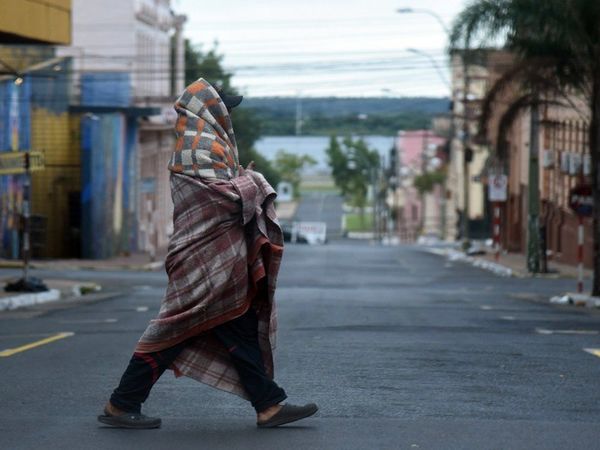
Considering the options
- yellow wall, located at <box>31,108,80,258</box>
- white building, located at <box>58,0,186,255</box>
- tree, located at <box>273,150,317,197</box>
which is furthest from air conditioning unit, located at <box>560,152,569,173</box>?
tree, located at <box>273,150,317,197</box>

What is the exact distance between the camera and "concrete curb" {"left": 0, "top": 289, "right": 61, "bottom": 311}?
75.9 feet

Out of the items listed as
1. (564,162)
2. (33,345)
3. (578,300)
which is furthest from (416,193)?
(33,345)

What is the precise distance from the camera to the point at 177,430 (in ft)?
26.9

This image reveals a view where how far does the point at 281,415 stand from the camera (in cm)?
814

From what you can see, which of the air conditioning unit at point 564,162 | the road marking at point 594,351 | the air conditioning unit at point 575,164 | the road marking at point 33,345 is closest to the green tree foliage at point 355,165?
the air conditioning unit at point 564,162

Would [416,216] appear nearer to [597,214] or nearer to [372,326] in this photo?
[597,214]

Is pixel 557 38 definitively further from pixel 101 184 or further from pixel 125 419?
pixel 101 184

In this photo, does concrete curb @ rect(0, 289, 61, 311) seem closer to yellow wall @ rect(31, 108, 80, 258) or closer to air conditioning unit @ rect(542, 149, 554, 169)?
yellow wall @ rect(31, 108, 80, 258)

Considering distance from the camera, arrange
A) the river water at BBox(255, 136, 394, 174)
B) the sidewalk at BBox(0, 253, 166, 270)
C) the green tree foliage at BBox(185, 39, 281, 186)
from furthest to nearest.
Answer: the river water at BBox(255, 136, 394, 174) < the green tree foliage at BBox(185, 39, 281, 186) < the sidewalk at BBox(0, 253, 166, 270)

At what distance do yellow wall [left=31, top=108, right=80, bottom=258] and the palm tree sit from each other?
24401 mm

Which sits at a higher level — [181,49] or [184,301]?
[181,49]

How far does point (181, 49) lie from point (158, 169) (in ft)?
19.2

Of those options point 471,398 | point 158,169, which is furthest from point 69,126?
point 471,398

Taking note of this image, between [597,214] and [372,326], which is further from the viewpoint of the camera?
[597,214]
